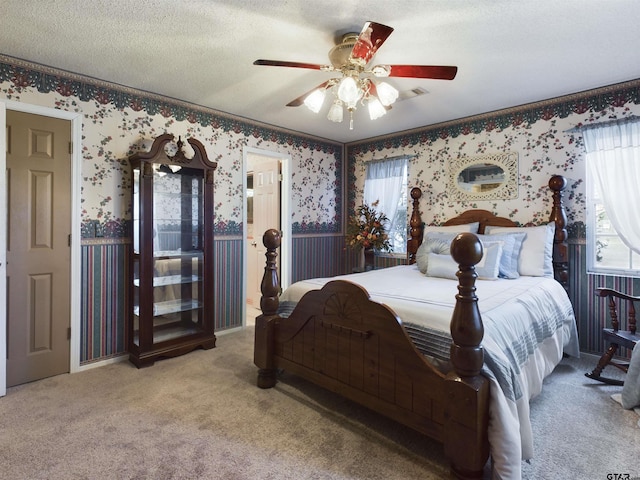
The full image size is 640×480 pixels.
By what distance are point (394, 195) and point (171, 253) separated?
2.70 m

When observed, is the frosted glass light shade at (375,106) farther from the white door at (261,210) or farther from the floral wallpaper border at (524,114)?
the white door at (261,210)

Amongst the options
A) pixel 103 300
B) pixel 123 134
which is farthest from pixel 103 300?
pixel 123 134

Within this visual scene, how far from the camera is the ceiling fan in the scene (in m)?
1.84

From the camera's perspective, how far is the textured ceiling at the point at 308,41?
1.96m

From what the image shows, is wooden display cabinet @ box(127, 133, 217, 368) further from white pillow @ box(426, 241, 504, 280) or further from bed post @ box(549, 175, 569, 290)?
bed post @ box(549, 175, 569, 290)

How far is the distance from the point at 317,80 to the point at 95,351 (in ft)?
9.41

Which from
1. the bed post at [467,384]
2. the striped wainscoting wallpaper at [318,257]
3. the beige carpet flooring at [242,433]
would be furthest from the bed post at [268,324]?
the striped wainscoting wallpaper at [318,257]

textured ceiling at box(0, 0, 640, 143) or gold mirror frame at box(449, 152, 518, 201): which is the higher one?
textured ceiling at box(0, 0, 640, 143)

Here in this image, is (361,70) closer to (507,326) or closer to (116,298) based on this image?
(507,326)

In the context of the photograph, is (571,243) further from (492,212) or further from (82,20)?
(82,20)

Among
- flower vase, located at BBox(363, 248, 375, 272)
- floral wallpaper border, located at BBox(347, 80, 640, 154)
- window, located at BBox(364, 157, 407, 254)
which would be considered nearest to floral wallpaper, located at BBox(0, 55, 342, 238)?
flower vase, located at BBox(363, 248, 375, 272)

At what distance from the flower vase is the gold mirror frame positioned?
117 centimetres

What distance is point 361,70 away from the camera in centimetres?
211

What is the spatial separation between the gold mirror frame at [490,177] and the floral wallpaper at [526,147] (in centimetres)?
4
